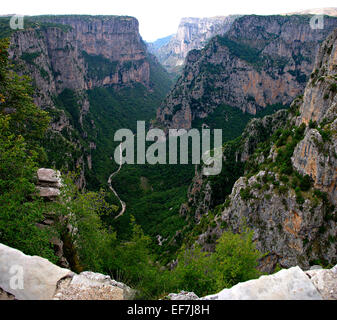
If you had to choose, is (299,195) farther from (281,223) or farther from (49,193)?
(49,193)

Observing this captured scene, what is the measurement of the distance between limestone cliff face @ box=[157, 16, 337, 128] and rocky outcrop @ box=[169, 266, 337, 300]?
391 feet

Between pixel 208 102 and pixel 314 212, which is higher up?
pixel 208 102

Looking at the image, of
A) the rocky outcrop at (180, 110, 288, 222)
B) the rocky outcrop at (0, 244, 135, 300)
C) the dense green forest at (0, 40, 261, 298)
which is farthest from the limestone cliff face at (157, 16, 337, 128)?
the rocky outcrop at (0, 244, 135, 300)

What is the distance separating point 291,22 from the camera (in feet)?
492

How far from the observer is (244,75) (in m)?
134

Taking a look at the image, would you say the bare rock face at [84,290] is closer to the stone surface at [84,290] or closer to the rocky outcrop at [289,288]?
the stone surface at [84,290]

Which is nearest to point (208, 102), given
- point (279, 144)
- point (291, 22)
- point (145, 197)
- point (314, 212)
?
point (145, 197)

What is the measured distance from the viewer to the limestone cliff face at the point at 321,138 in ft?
89.7

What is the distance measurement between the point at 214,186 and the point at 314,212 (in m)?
31.4

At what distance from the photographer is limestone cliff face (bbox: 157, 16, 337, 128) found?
130625 mm

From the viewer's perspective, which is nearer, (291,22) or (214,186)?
(214,186)

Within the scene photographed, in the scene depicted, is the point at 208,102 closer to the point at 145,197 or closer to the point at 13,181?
the point at 145,197

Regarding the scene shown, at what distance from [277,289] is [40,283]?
29.6 ft
